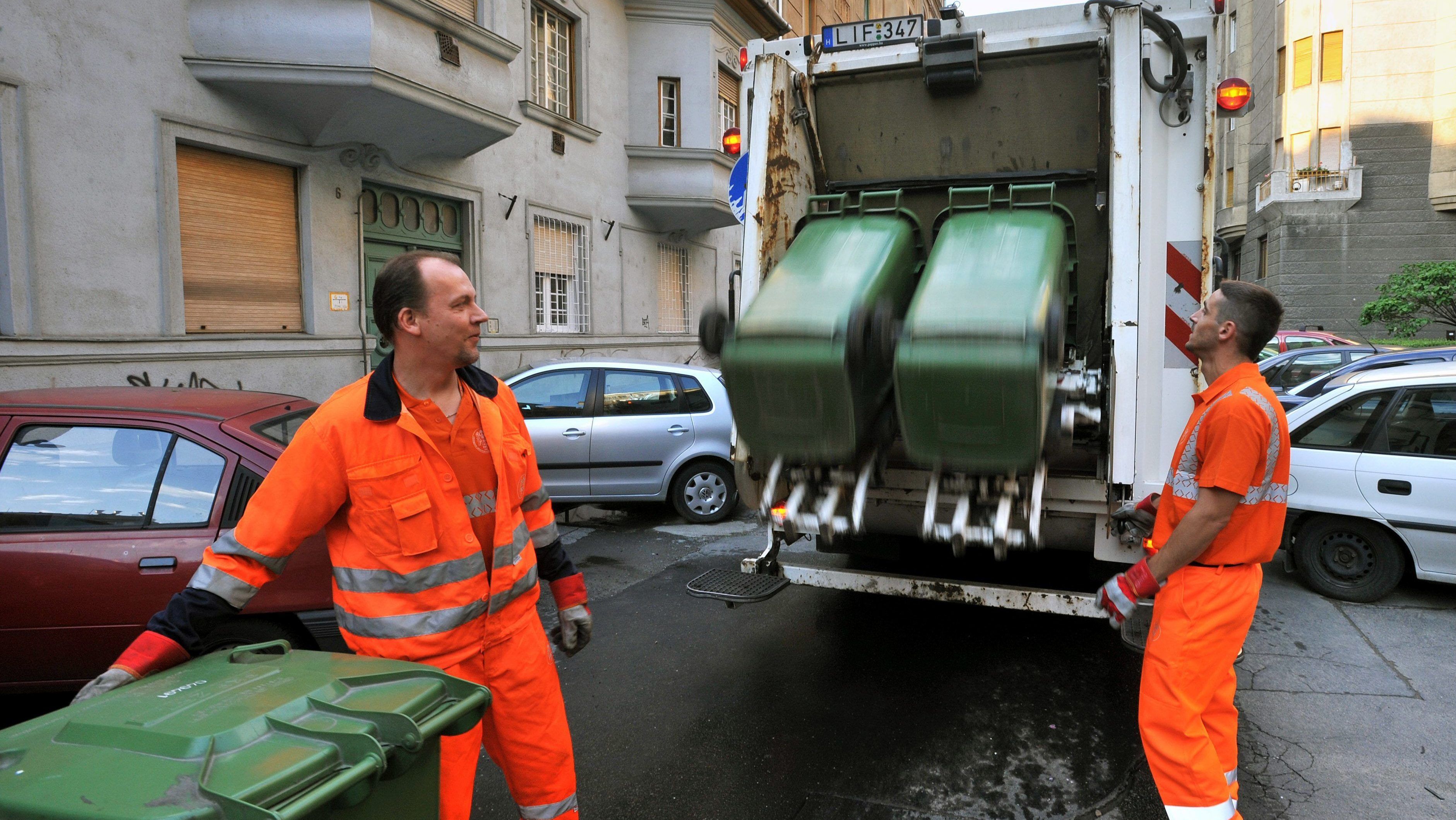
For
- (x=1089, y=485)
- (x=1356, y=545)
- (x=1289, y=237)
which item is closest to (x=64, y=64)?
(x=1089, y=485)

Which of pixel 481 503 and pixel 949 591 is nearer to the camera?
pixel 481 503

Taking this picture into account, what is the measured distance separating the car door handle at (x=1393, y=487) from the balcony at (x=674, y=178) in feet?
36.3

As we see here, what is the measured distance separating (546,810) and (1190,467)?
7.16 feet

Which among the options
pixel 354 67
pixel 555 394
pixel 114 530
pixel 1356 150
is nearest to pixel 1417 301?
pixel 1356 150

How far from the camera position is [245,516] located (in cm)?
202

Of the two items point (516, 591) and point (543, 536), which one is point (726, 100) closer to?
point (543, 536)

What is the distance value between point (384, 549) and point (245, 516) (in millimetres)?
311

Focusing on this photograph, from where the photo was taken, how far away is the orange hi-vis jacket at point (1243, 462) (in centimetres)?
261

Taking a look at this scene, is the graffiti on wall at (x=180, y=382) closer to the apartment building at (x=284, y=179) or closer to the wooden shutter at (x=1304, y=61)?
the apartment building at (x=284, y=179)

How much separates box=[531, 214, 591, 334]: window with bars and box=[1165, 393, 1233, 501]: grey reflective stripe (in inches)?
418

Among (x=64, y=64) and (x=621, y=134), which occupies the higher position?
(x=621, y=134)

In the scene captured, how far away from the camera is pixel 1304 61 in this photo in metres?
32.8

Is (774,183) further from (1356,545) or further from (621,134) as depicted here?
(621,134)

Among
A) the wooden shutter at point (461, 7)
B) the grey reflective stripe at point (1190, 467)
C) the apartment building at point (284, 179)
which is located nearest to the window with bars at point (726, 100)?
the apartment building at point (284, 179)
